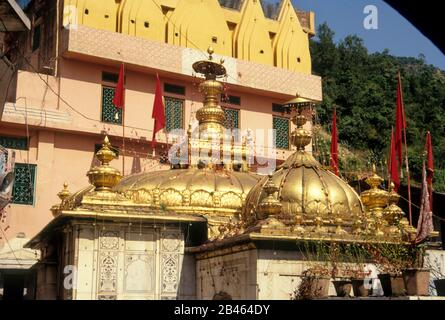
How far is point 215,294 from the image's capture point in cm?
1345

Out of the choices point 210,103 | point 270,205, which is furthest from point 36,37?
point 270,205

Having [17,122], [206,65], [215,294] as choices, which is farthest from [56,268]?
[17,122]

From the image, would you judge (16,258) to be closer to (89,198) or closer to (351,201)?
(89,198)

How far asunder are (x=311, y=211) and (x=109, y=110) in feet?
51.2

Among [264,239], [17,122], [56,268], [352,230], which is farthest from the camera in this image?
[17,122]

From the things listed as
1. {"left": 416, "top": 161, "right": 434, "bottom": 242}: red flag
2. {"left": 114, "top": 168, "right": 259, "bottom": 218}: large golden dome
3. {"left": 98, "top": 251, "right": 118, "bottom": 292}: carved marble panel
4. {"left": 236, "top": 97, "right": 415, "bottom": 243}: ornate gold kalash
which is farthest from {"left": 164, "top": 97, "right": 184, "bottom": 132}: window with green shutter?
{"left": 416, "top": 161, "right": 434, "bottom": 242}: red flag

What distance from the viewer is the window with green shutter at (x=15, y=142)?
82.4ft

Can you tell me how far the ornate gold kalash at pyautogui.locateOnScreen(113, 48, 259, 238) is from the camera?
53.2 feet

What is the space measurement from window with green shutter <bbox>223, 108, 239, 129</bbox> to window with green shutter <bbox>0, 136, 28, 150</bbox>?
28.3ft

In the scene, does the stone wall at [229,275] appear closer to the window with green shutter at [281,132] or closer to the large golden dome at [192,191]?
the large golden dome at [192,191]

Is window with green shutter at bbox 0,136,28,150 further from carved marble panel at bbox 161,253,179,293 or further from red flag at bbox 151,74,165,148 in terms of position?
carved marble panel at bbox 161,253,179,293

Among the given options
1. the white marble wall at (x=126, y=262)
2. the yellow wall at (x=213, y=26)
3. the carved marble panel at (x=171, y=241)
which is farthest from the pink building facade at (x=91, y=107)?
the carved marble panel at (x=171, y=241)

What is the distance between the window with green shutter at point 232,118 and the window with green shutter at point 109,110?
4.87 m

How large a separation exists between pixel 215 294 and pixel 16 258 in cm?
908
